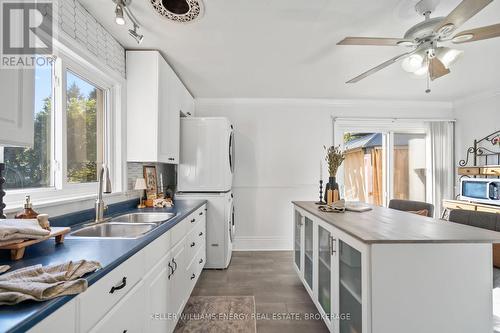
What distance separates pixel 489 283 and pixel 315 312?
4.35 ft

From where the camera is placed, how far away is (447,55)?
1818 mm

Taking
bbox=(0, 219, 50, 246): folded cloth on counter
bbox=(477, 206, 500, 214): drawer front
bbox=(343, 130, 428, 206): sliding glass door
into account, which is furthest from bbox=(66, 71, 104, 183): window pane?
bbox=(477, 206, 500, 214): drawer front

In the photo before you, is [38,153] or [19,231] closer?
[19,231]

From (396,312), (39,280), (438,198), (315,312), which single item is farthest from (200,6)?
(438,198)

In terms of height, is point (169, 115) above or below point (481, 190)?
above

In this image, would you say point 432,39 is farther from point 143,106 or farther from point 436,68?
point 143,106

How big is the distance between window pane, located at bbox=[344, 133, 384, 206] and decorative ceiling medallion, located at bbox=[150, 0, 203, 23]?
330 cm

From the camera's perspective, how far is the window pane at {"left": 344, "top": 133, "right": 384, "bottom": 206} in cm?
436

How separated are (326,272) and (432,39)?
183cm

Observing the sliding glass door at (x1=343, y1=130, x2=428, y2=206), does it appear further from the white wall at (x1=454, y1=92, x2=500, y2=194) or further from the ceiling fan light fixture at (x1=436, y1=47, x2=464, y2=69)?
the ceiling fan light fixture at (x1=436, y1=47, x2=464, y2=69)

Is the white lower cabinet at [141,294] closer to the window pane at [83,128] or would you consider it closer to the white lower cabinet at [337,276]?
the window pane at [83,128]

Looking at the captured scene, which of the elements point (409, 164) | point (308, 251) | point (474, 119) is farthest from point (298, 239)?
point (474, 119)

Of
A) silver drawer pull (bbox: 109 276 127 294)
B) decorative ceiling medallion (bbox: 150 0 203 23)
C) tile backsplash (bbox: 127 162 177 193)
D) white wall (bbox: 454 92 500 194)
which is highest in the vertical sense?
decorative ceiling medallion (bbox: 150 0 203 23)

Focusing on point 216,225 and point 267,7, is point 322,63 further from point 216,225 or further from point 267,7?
point 216,225
